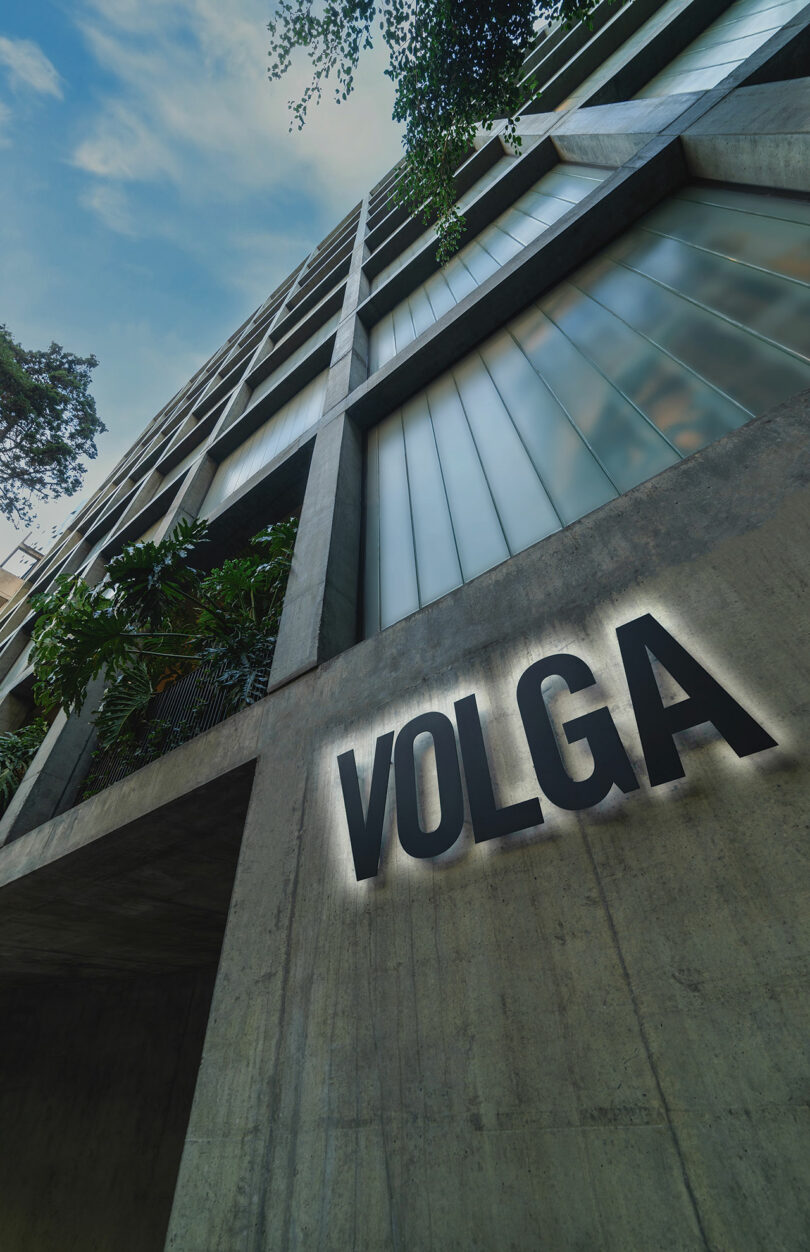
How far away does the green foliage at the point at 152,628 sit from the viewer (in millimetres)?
6904

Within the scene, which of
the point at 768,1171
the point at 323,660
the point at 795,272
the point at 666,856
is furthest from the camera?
the point at 323,660

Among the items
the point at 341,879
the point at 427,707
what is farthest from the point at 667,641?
the point at 341,879

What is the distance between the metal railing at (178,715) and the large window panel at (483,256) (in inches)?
291

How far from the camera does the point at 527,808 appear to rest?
119 inches

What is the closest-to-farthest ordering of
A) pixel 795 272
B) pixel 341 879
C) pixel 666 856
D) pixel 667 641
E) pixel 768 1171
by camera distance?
pixel 768 1171 → pixel 666 856 → pixel 667 641 → pixel 341 879 → pixel 795 272

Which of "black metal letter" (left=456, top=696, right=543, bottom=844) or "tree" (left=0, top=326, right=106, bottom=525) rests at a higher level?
"tree" (left=0, top=326, right=106, bottom=525)

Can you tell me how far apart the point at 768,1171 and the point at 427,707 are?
8.61ft

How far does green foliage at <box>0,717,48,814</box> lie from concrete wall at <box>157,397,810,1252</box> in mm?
7801

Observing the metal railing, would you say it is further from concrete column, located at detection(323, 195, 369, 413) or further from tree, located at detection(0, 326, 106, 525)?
tree, located at detection(0, 326, 106, 525)

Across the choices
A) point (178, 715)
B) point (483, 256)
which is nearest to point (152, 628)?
point (178, 715)

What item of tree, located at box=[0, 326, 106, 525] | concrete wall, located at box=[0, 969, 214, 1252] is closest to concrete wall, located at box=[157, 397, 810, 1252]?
concrete wall, located at box=[0, 969, 214, 1252]

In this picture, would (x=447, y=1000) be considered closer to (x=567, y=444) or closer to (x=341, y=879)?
(x=341, y=879)

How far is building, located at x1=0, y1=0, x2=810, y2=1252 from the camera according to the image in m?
2.19

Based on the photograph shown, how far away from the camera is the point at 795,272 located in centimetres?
450
